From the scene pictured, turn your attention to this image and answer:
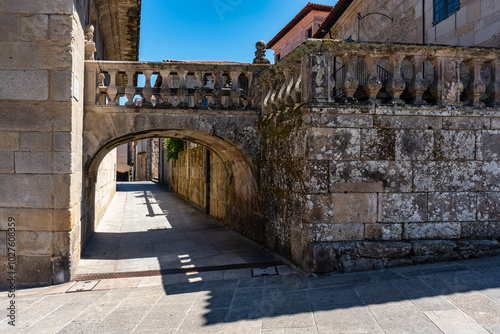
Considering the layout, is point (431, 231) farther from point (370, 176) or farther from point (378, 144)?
point (378, 144)

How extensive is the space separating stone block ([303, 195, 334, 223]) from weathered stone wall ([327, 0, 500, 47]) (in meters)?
3.53

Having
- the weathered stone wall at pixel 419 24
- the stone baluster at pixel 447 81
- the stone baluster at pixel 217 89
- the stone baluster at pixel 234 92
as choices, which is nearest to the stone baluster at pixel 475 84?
the stone baluster at pixel 447 81

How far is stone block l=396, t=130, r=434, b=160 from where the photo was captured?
4070 mm

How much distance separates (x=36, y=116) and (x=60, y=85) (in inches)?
18.7

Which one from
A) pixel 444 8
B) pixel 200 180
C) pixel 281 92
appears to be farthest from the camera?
pixel 200 180

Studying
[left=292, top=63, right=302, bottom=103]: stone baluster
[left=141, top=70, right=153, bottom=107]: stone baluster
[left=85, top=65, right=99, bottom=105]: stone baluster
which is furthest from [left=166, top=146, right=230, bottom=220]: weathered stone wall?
[left=292, top=63, right=302, bottom=103]: stone baluster

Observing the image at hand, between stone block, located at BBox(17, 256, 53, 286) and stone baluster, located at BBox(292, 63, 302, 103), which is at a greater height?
stone baluster, located at BBox(292, 63, 302, 103)

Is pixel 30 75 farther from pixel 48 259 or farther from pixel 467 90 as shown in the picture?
pixel 467 90

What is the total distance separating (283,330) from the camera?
2.77 m

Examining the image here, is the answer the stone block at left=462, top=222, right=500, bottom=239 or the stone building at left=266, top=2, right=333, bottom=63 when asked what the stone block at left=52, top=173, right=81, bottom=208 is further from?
the stone building at left=266, top=2, right=333, bottom=63

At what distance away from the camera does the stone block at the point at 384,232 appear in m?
4.07

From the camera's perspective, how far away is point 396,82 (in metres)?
4.06

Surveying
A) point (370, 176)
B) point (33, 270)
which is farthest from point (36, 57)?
point (370, 176)

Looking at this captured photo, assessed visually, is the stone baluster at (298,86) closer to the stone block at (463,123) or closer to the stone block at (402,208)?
the stone block at (402,208)
